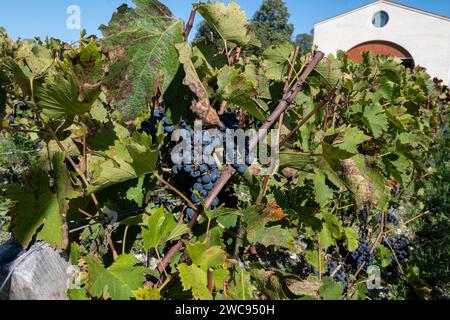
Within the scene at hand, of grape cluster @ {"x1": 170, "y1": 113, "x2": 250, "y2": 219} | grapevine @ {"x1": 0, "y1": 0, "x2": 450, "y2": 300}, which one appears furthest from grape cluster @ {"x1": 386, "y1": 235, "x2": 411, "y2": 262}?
grape cluster @ {"x1": 170, "y1": 113, "x2": 250, "y2": 219}

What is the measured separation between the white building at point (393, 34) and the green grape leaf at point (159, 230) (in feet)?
89.1

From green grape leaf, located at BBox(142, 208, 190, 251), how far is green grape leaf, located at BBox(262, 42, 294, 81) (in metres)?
0.70

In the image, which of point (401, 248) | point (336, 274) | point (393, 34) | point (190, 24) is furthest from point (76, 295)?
point (393, 34)

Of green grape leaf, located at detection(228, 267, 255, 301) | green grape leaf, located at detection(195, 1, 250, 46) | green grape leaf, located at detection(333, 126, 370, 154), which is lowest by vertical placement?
green grape leaf, located at detection(228, 267, 255, 301)

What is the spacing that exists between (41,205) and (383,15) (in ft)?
99.3

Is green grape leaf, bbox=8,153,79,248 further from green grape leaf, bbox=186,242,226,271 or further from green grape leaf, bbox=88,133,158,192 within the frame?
green grape leaf, bbox=186,242,226,271

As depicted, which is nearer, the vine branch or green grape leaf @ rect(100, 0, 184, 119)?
green grape leaf @ rect(100, 0, 184, 119)

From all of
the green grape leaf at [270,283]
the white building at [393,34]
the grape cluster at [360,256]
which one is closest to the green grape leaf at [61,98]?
the green grape leaf at [270,283]

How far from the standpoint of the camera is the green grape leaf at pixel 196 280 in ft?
2.62

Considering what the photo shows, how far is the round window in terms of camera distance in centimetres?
2683

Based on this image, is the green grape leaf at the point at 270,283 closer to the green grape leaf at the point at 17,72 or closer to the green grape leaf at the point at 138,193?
the green grape leaf at the point at 138,193

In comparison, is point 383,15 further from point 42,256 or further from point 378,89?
point 42,256

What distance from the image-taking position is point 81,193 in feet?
3.02
